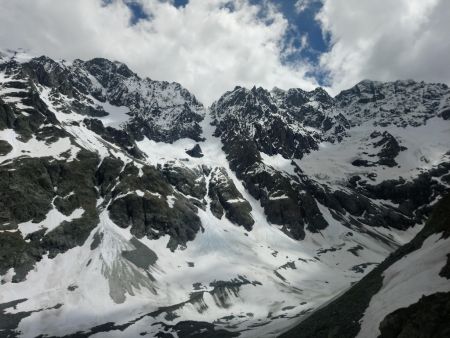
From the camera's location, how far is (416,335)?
4491 cm

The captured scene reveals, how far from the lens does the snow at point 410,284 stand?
50816 millimetres

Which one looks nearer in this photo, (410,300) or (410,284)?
(410,300)

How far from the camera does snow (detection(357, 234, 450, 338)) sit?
5082 cm

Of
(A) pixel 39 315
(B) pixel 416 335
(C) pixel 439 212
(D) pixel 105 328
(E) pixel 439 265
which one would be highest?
(A) pixel 39 315

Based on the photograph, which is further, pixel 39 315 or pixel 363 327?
pixel 39 315

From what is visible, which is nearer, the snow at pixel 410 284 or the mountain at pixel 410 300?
the mountain at pixel 410 300

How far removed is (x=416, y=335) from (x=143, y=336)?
449 feet

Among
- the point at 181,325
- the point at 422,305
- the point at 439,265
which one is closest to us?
the point at 422,305

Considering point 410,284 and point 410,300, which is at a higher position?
point 410,284

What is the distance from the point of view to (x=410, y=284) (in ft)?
180

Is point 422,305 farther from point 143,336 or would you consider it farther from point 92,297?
point 92,297

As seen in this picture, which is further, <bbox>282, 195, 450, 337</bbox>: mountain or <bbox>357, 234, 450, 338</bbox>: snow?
<bbox>357, 234, 450, 338</bbox>: snow

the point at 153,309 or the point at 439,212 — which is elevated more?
the point at 153,309

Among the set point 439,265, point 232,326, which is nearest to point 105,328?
point 232,326
